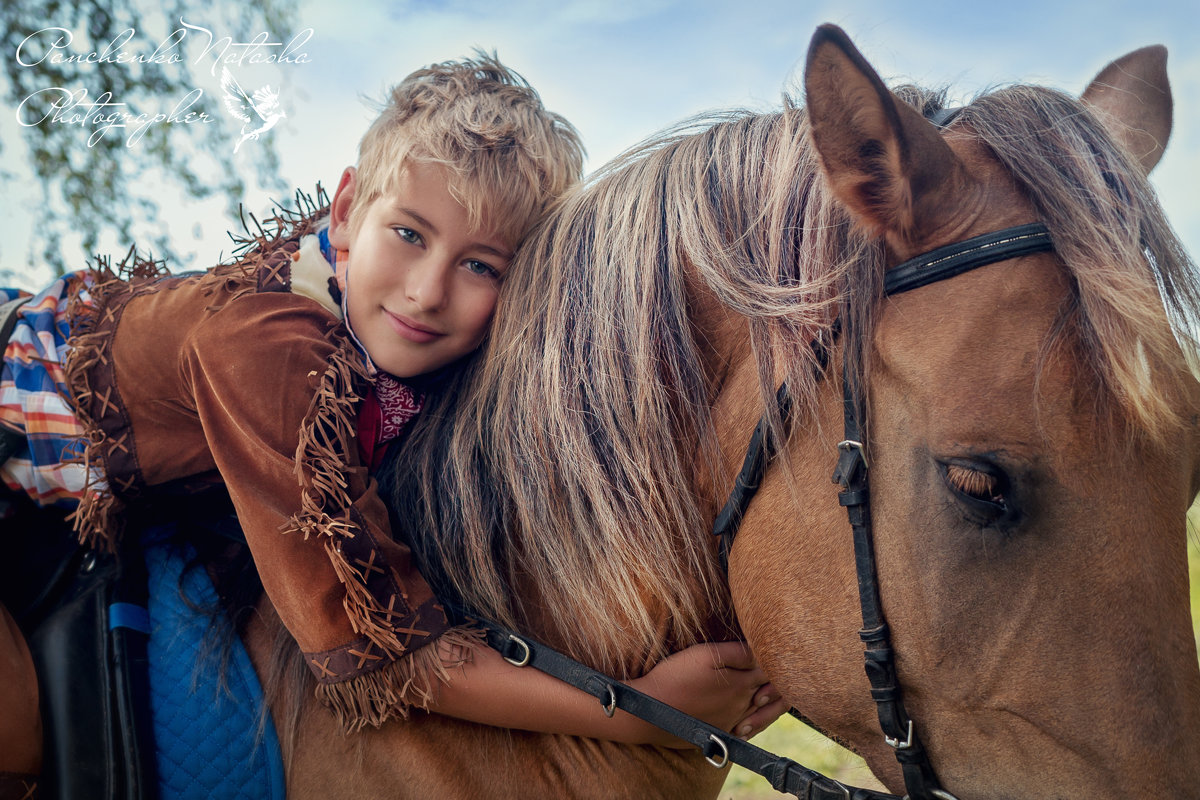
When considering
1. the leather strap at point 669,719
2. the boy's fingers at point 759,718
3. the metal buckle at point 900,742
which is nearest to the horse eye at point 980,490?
the metal buckle at point 900,742

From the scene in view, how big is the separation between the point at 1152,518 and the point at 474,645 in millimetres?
1027

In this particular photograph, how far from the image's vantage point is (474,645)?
4.27ft

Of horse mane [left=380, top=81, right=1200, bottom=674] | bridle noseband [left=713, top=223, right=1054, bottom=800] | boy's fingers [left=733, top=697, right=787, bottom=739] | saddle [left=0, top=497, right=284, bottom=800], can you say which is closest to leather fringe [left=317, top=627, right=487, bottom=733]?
horse mane [left=380, top=81, right=1200, bottom=674]

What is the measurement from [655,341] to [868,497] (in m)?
0.44

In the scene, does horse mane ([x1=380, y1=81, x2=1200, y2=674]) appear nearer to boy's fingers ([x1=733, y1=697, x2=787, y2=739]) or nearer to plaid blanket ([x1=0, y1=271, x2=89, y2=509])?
boy's fingers ([x1=733, y1=697, x2=787, y2=739])

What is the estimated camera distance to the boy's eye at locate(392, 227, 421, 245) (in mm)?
1475

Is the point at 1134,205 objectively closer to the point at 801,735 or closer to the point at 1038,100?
the point at 1038,100

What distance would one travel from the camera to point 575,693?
129 cm

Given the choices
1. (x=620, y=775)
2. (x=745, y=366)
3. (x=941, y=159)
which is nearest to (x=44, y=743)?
(x=620, y=775)

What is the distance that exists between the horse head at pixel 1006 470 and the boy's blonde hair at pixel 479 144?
68cm

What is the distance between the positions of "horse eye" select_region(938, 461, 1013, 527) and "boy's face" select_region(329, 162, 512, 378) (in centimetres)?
92

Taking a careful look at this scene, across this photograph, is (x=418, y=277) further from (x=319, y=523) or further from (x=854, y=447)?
(x=854, y=447)

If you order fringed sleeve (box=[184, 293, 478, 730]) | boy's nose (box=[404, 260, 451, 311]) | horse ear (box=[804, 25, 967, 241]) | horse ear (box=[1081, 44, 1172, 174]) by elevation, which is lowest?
fringed sleeve (box=[184, 293, 478, 730])

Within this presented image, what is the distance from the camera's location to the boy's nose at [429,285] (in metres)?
1.42
